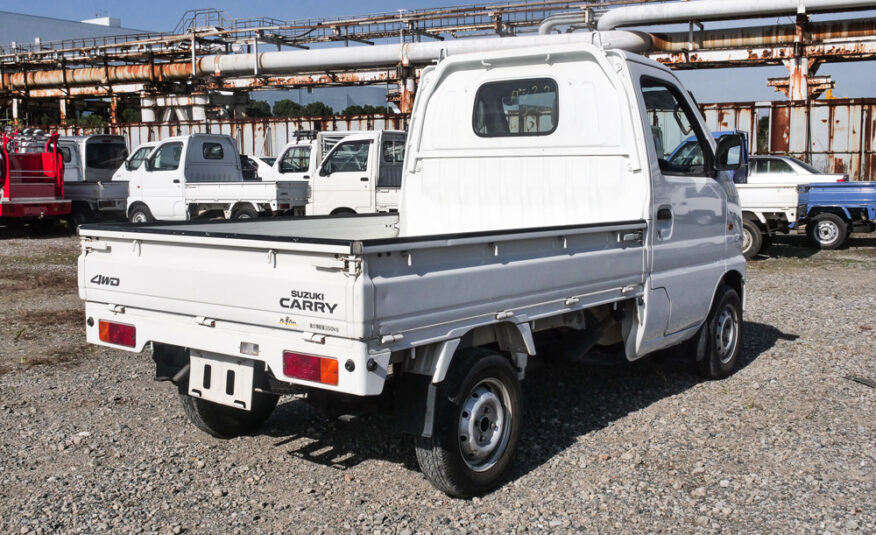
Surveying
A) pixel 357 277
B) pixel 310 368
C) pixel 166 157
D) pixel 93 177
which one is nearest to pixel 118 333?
pixel 310 368

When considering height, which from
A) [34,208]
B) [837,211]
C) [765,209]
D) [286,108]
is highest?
[286,108]

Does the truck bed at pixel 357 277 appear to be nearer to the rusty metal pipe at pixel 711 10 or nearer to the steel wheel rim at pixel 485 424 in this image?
the steel wheel rim at pixel 485 424

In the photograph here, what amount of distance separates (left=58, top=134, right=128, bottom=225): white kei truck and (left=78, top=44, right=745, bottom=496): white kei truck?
540 inches

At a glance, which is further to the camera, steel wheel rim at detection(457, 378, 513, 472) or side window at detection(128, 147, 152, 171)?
side window at detection(128, 147, 152, 171)

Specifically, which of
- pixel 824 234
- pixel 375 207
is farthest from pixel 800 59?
pixel 375 207

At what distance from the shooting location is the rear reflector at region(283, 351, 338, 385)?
3.41m

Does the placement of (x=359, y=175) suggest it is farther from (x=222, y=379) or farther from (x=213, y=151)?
(x=222, y=379)

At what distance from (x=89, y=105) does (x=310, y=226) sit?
4101 cm

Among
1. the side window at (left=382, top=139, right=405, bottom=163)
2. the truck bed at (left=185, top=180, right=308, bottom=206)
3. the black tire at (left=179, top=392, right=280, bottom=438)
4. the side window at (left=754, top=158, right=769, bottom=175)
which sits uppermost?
the side window at (left=382, top=139, right=405, bottom=163)

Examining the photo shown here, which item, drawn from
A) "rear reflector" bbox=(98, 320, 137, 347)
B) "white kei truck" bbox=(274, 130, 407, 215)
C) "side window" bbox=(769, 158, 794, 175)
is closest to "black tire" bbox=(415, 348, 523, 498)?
"rear reflector" bbox=(98, 320, 137, 347)

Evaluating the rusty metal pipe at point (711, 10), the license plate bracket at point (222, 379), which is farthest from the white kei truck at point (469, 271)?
the rusty metal pipe at point (711, 10)

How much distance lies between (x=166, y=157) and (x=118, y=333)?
13.5m

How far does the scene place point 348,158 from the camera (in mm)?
15016

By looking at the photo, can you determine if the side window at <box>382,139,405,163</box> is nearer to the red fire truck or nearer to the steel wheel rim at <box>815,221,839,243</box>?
the red fire truck
